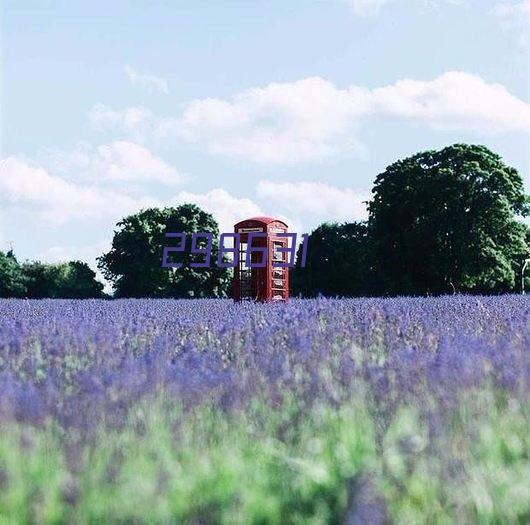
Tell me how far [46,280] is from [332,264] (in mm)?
25980

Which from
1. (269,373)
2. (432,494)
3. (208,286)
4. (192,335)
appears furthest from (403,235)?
(432,494)

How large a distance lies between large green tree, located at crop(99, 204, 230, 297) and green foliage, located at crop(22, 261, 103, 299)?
325 inches

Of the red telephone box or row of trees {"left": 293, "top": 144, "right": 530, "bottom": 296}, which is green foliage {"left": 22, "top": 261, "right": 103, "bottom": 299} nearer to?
row of trees {"left": 293, "top": 144, "right": 530, "bottom": 296}

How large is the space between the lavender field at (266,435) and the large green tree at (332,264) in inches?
1808

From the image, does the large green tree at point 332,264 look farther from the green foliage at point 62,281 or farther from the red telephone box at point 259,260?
the red telephone box at point 259,260

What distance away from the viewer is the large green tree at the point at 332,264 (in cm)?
5378

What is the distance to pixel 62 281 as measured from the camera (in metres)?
64.4

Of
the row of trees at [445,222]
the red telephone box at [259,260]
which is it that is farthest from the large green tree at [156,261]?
A: the red telephone box at [259,260]

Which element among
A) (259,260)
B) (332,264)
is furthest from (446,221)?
(259,260)

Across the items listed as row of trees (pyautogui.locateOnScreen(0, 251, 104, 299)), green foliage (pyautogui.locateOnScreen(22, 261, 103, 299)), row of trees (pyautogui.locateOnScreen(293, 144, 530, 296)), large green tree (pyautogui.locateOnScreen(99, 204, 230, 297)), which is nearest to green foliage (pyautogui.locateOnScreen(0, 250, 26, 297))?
row of trees (pyautogui.locateOnScreen(0, 251, 104, 299))

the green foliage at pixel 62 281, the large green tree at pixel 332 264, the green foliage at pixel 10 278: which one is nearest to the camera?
the large green tree at pixel 332 264

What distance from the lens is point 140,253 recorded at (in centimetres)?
5138

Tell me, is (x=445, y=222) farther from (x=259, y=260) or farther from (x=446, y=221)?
(x=259, y=260)

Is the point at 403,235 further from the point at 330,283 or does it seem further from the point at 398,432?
the point at 398,432
